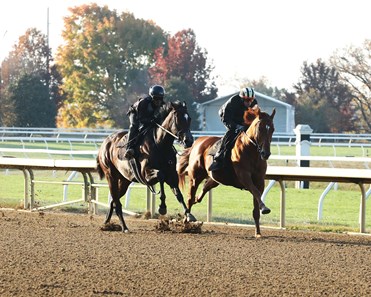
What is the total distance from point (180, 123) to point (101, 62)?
169ft

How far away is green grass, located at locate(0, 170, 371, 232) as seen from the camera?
48.3 ft

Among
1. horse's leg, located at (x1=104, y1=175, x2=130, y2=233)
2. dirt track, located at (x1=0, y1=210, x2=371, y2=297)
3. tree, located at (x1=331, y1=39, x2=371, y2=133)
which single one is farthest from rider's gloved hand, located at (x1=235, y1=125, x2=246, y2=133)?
tree, located at (x1=331, y1=39, x2=371, y2=133)

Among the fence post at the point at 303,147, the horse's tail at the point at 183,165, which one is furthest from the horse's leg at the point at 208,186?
the fence post at the point at 303,147

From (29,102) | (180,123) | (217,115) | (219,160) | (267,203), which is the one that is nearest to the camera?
(180,123)

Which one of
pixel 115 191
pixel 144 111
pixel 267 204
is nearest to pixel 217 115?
pixel 267 204

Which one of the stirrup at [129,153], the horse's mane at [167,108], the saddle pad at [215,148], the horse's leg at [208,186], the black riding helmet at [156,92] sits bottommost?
the horse's leg at [208,186]

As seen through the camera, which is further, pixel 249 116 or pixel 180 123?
pixel 249 116

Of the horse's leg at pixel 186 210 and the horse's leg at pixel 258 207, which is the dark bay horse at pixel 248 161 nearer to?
the horse's leg at pixel 258 207

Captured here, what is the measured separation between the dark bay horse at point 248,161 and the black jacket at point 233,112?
21cm

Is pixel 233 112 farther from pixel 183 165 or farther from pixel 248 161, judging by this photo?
pixel 183 165

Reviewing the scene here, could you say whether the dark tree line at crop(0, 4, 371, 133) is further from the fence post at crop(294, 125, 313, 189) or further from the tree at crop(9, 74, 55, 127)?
the fence post at crop(294, 125, 313, 189)

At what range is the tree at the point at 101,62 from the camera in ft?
205

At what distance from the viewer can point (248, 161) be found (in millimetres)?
12055

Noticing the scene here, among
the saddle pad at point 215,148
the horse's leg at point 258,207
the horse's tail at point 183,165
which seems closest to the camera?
the horse's leg at point 258,207
